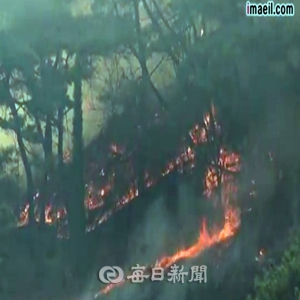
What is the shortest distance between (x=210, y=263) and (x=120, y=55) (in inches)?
27.5

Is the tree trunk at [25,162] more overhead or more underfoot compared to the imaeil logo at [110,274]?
more overhead

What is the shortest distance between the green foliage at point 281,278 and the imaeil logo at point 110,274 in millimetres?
411

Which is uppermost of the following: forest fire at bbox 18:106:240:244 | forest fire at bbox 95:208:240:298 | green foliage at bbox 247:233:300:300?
forest fire at bbox 18:106:240:244

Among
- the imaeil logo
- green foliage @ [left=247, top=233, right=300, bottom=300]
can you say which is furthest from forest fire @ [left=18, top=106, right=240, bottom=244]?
green foliage @ [left=247, top=233, right=300, bottom=300]

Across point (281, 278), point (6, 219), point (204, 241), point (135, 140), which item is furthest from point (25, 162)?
point (281, 278)

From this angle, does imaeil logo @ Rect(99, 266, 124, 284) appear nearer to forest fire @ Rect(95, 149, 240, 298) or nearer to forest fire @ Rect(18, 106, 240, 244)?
forest fire @ Rect(95, 149, 240, 298)

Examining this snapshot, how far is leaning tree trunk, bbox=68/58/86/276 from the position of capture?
6.28 feet

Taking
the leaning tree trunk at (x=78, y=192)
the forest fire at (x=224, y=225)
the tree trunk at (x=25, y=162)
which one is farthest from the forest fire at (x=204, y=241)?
the tree trunk at (x=25, y=162)

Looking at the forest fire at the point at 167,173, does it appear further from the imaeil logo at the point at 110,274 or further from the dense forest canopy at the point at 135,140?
the imaeil logo at the point at 110,274

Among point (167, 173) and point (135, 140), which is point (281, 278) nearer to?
point (167, 173)

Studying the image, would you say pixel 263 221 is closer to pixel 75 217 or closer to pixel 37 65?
pixel 75 217

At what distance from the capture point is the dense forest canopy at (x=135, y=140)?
6.27ft

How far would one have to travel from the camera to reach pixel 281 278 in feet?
6.48

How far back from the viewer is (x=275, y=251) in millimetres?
1974
